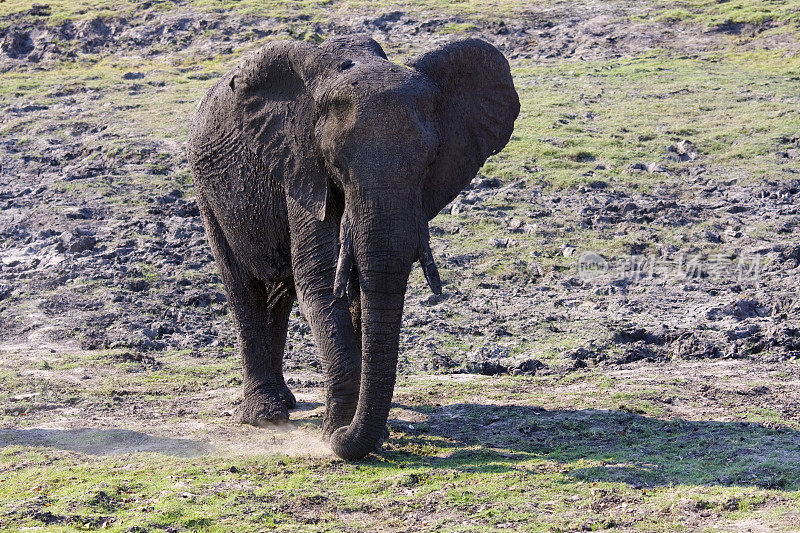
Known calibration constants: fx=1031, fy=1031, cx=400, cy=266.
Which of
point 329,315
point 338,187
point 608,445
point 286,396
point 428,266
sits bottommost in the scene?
point 286,396

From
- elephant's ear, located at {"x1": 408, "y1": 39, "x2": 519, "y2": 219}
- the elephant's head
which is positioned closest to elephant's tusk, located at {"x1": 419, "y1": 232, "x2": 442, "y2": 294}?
the elephant's head

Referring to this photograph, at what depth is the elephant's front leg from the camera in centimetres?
734

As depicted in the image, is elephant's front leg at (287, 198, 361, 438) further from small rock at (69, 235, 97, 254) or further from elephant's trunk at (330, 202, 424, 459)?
small rock at (69, 235, 97, 254)

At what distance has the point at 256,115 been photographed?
311 inches

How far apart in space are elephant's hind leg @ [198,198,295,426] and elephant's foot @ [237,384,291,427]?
11 mm

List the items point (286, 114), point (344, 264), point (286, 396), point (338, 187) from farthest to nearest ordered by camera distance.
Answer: point (286, 396) < point (286, 114) < point (338, 187) < point (344, 264)

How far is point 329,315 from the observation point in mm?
7414

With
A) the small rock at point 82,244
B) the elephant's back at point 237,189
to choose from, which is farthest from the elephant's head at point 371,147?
the small rock at point 82,244

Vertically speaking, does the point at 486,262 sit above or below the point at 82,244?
below

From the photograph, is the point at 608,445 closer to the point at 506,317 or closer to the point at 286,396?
the point at 286,396

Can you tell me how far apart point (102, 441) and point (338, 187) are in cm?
289

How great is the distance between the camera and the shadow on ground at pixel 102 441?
25.8ft

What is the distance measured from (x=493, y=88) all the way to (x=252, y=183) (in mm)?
2078

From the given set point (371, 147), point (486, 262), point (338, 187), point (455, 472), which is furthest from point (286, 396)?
point (486, 262)
